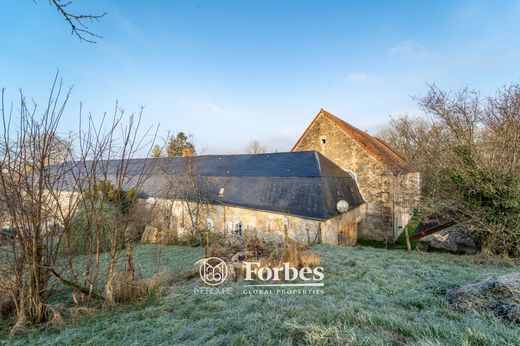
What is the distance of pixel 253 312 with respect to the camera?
315 cm

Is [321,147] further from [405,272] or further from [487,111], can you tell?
[405,272]

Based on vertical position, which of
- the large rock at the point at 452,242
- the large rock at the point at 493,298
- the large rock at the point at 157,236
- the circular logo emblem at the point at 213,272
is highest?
the large rock at the point at 493,298

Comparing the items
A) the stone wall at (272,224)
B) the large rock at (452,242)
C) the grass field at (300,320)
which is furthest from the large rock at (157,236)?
the large rock at (452,242)

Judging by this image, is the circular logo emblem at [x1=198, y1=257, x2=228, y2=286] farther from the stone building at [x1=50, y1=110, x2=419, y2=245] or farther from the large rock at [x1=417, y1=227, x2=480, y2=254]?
the large rock at [x1=417, y1=227, x2=480, y2=254]

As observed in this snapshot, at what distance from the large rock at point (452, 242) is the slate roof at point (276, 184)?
365 cm

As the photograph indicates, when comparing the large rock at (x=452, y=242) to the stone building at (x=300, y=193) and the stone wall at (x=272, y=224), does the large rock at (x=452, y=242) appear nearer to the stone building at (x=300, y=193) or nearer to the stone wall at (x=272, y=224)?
the stone building at (x=300, y=193)

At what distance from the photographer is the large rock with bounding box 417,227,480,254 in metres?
7.90

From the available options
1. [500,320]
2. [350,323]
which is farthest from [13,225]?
[500,320]

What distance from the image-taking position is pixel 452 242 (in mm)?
8297

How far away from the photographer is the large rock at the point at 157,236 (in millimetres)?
12914

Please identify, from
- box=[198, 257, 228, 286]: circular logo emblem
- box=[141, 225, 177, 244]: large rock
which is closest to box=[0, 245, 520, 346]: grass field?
box=[198, 257, 228, 286]: circular logo emblem

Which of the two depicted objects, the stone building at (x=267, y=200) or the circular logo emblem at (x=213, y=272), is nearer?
the circular logo emblem at (x=213, y=272)

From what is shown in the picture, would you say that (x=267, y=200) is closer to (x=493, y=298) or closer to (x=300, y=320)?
(x=300, y=320)

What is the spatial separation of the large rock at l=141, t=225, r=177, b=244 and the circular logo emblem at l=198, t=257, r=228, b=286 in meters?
8.52
